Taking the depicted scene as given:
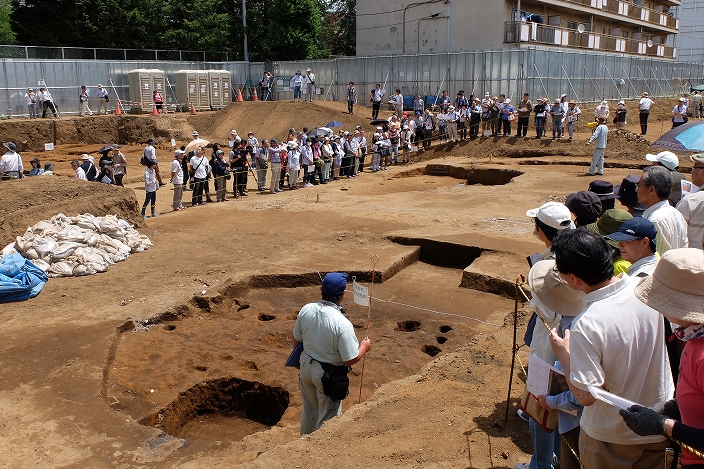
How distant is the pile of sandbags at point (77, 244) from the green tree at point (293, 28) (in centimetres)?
3350

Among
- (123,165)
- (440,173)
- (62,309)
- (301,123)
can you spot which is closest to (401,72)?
(301,123)

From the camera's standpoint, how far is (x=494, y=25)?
119ft

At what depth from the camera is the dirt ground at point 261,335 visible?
19.4 feet

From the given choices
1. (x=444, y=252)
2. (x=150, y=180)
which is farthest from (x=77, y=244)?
(x=444, y=252)

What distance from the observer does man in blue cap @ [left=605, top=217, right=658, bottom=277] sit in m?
4.62

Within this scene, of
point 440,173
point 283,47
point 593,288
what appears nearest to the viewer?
point 593,288

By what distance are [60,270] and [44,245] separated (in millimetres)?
587

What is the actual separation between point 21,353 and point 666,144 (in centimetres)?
1099

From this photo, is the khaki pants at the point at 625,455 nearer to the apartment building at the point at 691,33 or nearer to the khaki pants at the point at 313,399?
the khaki pants at the point at 313,399

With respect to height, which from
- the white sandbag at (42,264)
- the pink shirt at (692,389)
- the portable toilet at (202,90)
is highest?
the portable toilet at (202,90)

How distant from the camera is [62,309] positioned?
9.98m

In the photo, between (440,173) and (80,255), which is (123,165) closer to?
(80,255)

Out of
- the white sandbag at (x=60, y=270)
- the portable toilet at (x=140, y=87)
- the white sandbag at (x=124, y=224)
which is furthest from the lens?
the portable toilet at (x=140, y=87)

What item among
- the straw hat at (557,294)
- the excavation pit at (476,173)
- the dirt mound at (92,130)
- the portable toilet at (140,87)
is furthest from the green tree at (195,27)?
the straw hat at (557,294)
